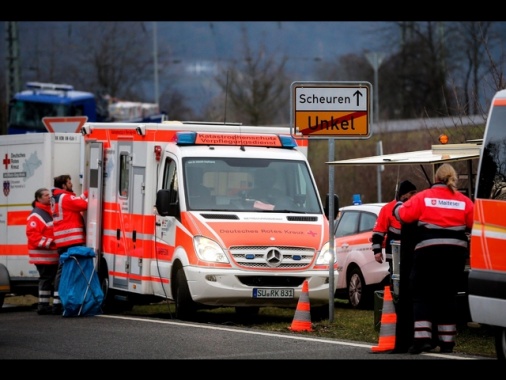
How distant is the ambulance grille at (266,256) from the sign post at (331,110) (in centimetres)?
132

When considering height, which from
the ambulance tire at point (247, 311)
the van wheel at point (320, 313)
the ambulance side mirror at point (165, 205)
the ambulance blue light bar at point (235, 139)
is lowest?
the ambulance tire at point (247, 311)

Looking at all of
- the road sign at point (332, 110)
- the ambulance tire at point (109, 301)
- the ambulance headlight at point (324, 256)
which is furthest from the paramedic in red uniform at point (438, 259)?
the ambulance tire at point (109, 301)

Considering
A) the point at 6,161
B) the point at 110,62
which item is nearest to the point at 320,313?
the point at 6,161

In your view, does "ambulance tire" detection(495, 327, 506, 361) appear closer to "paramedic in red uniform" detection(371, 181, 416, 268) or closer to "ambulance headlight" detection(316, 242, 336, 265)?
"paramedic in red uniform" detection(371, 181, 416, 268)

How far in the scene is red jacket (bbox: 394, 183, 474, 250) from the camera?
12.7 meters

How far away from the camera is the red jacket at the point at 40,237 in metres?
19.4

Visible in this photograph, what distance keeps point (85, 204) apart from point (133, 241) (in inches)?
47.6

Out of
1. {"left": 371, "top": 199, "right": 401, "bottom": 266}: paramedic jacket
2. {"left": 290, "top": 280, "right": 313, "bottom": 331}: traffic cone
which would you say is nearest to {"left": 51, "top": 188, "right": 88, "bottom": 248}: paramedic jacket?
{"left": 290, "top": 280, "right": 313, "bottom": 331}: traffic cone

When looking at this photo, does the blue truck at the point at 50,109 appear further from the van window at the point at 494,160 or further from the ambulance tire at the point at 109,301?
the van window at the point at 494,160

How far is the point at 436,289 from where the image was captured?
1272 centimetres

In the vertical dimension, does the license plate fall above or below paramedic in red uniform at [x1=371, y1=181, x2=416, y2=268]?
below

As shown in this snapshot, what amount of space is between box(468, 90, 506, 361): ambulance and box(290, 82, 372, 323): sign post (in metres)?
4.13

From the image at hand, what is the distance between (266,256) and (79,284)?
314 centimetres
